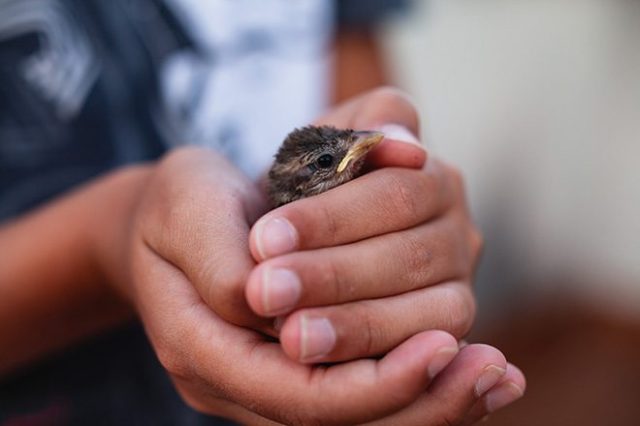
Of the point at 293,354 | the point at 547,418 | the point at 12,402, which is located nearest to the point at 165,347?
the point at 293,354

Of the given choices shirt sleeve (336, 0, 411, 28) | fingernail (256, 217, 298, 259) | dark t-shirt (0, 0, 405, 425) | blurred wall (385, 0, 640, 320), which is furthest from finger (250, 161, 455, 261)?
blurred wall (385, 0, 640, 320)

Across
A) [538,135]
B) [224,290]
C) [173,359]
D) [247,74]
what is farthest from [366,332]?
[538,135]

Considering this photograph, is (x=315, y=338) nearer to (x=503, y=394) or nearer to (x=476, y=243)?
(x=503, y=394)

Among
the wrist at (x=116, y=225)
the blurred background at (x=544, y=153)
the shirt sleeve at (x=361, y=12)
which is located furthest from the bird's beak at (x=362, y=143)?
the blurred background at (x=544, y=153)

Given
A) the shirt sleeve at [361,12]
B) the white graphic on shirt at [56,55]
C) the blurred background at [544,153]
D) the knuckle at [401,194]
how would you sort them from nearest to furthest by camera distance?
1. the knuckle at [401,194]
2. the white graphic on shirt at [56,55]
3. the shirt sleeve at [361,12]
4. the blurred background at [544,153]

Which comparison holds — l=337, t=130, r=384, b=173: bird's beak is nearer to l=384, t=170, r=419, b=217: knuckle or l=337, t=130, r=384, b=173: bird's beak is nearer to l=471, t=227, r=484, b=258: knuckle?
l=384, t=170, r=419, b=217: knuckle

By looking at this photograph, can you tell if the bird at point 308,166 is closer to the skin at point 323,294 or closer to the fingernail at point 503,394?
the skin at point 323,294

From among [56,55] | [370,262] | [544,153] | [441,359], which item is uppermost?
[56,55]
